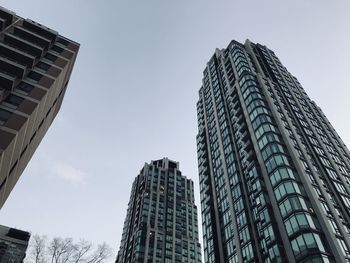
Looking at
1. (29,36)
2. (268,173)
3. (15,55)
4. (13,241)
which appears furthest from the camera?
(13,241)

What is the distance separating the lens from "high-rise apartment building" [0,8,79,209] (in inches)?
1271

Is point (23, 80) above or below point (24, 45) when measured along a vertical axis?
below

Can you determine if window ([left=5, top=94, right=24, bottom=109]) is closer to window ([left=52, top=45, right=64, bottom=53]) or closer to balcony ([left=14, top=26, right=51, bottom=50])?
balcony ([left=14, top=26, right=51, bottom=50])

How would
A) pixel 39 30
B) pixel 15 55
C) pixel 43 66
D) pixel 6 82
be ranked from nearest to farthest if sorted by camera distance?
pixel 6 82 < pixel 15 55 < pixel 43 66 < pixel 39 30

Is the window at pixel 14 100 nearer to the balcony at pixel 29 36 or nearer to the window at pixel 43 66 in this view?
the window at pixel 43 66

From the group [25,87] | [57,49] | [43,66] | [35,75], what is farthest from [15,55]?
[57,49]

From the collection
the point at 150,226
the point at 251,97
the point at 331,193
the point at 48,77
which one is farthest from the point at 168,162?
the point at 48,77

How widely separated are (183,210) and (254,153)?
5888 centimetres

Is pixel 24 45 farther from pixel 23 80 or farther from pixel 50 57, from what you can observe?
pixel 23 80

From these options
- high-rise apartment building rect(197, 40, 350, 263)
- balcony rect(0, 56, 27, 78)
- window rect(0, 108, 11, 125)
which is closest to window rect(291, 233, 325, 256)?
high-rise apartment building rect(197, 40, 350, 263)

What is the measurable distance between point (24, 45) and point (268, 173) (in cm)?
4228

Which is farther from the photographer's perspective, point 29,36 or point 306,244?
point 29,36

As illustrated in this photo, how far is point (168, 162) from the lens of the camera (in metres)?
137

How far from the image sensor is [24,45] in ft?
138
